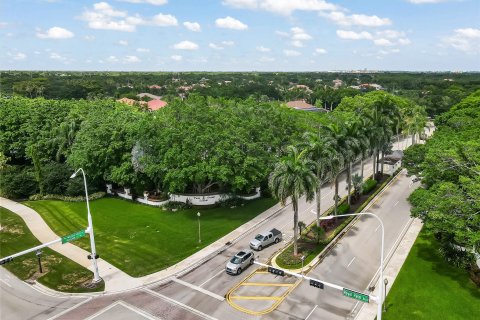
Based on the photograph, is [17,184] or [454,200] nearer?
[454,200]

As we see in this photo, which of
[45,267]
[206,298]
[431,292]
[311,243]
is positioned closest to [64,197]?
[45,267]

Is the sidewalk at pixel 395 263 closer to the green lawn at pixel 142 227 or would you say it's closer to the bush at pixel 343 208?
the bush at pixel 343 208

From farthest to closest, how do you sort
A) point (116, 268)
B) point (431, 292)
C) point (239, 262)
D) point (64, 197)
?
point (64, 197) → point (116, 268) → point (239, 262) → point (431, 292)

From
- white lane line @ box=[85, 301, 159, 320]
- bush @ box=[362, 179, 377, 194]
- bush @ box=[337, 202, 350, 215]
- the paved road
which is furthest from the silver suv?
bush @ box=[362, 179, 377, 194]

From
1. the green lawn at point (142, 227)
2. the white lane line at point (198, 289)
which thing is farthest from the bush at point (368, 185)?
the white lane line at point (198, 289)

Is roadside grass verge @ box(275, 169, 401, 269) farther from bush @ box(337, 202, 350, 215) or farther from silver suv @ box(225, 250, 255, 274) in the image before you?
silver suv @ box(225, 250, 255, 274)

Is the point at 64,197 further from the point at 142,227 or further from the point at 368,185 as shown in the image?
the point at 368,185
